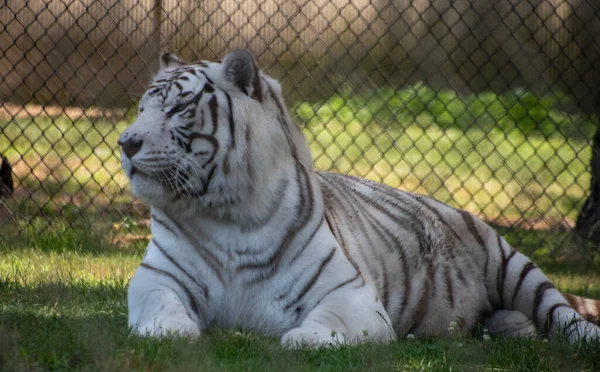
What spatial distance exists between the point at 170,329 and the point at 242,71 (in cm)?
103

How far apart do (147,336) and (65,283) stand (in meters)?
1.52

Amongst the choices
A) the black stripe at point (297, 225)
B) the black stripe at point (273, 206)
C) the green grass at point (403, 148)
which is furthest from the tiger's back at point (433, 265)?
the green grass at point (403, 148)

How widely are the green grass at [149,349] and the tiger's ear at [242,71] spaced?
0.94m

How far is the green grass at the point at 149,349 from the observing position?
2492 millimetres

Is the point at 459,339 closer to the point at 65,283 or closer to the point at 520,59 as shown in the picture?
the point at 65,283

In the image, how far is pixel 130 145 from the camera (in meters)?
3.16

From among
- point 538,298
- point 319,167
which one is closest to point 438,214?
point 538,298

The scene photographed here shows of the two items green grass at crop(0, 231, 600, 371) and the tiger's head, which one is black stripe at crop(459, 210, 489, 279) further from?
the tiger's head

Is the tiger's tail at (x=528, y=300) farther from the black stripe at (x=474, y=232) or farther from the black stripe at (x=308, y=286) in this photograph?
the black stripe at (x=308, y=286)

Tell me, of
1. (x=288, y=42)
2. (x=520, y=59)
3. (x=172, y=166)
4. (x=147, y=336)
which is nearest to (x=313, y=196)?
(x=172, y=166)

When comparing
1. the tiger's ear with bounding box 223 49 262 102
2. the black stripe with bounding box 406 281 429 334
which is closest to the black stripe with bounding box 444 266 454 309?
the black stripe with bounding box 406 281 429 334

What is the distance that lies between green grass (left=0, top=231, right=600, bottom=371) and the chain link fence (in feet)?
5.77

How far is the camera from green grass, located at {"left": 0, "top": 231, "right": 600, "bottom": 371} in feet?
8.18

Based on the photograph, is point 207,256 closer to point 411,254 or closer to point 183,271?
point 183,271
